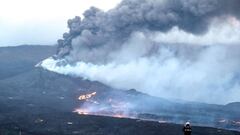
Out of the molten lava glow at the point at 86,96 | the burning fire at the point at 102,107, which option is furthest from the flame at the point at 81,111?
the molten lava glow at the point at 86,96

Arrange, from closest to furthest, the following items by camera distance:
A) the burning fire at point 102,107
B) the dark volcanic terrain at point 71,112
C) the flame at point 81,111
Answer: the dark volcanic terrain at point 71,112
the flame at point 81,111
the burning fire at point 102,107

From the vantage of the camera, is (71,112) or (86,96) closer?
(71,112)

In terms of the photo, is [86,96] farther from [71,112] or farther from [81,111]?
[71,112]

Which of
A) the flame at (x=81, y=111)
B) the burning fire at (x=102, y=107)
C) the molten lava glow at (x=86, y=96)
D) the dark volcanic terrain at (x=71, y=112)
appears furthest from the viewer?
the molten lava glow at (x=86, y=96)

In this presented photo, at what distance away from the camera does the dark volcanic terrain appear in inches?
3538

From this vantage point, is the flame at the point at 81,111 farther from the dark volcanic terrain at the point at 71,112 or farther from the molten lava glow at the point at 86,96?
the molten lava glow at the point at 86,96

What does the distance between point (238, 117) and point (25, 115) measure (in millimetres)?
69057

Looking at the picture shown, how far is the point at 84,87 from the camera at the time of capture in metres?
165

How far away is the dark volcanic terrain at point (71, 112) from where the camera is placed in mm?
89875

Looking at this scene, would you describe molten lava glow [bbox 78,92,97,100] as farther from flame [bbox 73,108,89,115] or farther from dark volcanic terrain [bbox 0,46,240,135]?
flame [bbox 73,108,89,115]

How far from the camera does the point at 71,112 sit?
11238 centimetres

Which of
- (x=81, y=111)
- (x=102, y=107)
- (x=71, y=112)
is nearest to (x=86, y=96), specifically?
(x=102, y=107)

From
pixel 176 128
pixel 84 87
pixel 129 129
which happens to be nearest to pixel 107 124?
pixel 129 129

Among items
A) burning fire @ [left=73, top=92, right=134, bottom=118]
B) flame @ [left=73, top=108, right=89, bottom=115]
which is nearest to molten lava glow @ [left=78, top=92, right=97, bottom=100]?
burning fire @ [left=73, top=92, right=134, bottom=118]
